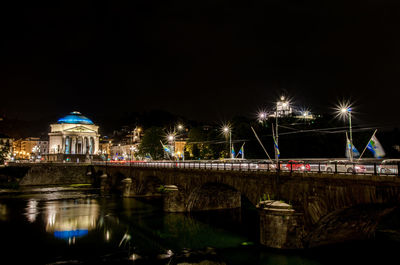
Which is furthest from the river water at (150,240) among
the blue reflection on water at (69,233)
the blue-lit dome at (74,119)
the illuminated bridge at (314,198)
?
the blue-lit dome at (74,119)

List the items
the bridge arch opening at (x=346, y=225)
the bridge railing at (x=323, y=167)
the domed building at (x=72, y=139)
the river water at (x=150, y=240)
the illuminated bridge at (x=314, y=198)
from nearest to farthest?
the illuminated bridge at (x=314, y=198)
the bridge railing at (x=323, y=167)
the bridge arch opening at (x=346, y=225)
the river water at (x=150, y=240)
the domed building at (x=72, y=139)

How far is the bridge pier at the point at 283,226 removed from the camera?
20.7m

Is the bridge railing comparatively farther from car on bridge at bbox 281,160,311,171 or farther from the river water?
the river water

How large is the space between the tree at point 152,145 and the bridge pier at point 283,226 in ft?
256

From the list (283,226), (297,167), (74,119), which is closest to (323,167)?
(297,167)

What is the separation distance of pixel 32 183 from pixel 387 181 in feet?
320

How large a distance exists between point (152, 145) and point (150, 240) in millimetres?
70241

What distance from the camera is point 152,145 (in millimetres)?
98438

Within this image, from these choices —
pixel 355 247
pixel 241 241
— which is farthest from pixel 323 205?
pixel 241 241

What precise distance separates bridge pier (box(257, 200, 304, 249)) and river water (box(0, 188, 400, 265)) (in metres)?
0.61

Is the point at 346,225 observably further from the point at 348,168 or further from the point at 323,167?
the point at 348,168

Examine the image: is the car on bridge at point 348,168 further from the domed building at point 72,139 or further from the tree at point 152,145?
the domed building at point 72,139

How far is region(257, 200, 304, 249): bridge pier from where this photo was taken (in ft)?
67.9

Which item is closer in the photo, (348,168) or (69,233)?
(348,168)
